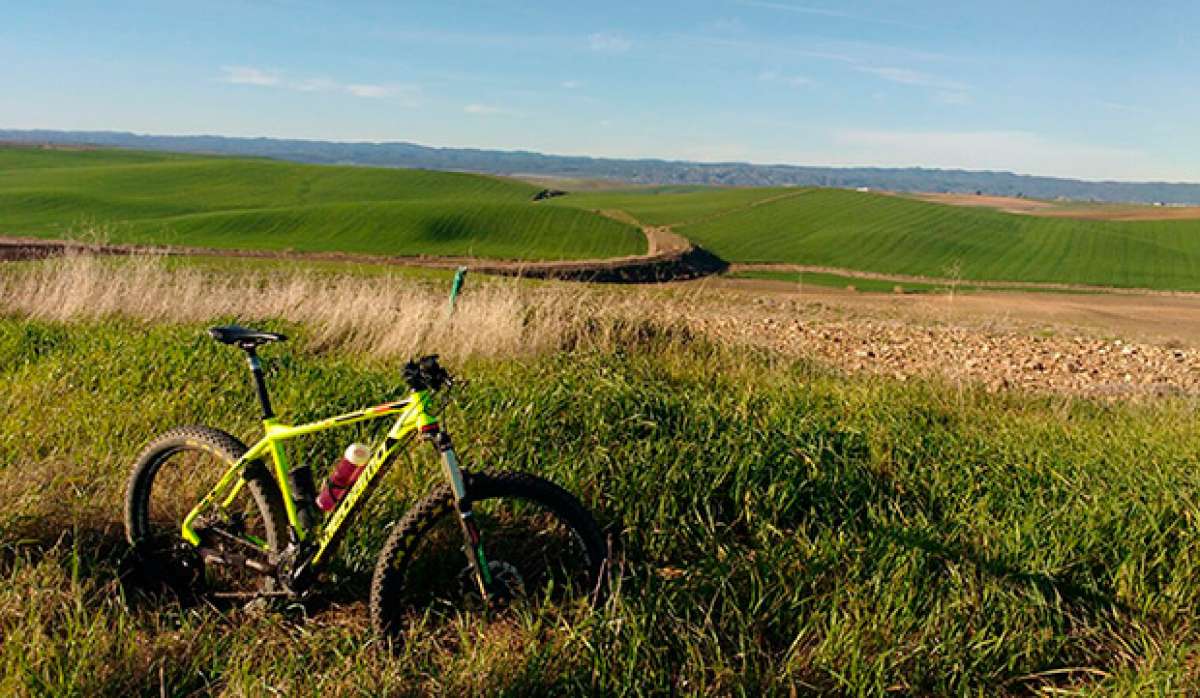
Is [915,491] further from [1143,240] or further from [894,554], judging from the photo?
[1143,240]

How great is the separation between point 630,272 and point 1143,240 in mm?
46778

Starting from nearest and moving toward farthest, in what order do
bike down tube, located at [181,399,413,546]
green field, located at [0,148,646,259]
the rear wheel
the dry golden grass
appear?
bike down tube, located at [181,399,413,546] < the rear wheel < the dry golden grass < green field, located at [0,148,646,259]

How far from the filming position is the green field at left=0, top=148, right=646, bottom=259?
2028 inches

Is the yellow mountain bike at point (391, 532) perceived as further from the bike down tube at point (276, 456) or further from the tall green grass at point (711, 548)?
the tall green grass at point (711, 548)

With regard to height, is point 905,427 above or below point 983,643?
above

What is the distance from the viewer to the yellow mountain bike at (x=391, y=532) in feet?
11.5

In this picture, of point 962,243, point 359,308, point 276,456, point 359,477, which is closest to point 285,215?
point 962,243

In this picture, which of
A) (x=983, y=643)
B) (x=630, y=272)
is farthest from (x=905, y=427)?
(x=630, y=272)

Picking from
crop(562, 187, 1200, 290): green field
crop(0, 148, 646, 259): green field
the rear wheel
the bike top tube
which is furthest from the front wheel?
crop(562, 187, 1200, 290): green field

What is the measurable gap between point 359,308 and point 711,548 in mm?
6428

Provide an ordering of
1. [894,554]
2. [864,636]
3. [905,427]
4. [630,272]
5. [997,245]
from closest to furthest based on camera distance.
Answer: [864,636]
[894,554]
[905,427]
[630,272]
[997,245]

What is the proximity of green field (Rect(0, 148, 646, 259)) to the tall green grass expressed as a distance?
34.2 meters

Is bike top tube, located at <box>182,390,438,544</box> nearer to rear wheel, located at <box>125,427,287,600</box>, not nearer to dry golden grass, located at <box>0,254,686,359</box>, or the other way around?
Result: rear wheel, located at <box>125,427,287,600</box>

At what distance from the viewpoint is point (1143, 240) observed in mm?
68062
